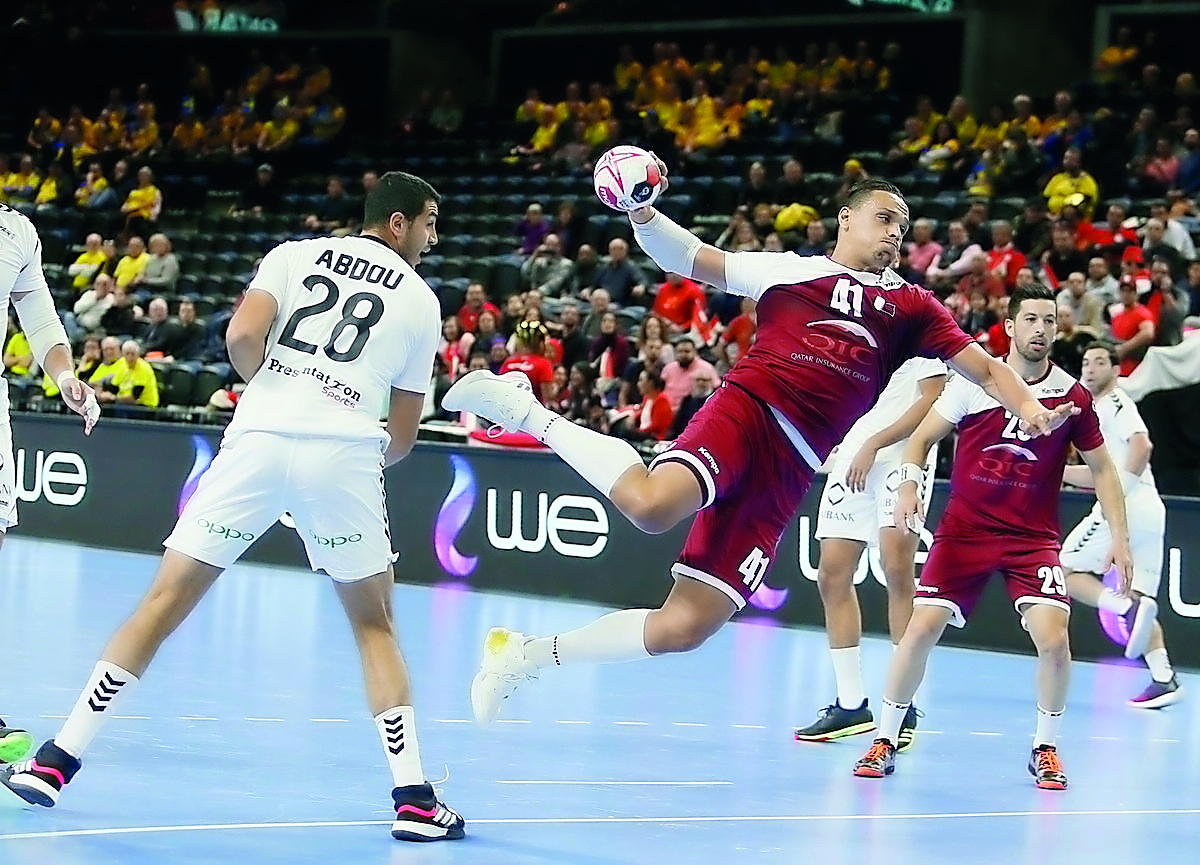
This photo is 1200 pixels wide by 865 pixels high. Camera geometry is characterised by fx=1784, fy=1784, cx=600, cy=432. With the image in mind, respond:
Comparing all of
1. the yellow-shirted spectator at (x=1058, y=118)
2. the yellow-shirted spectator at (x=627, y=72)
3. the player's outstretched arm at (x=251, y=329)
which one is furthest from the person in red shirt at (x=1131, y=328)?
the yellow-shirted spectator at (x=627, y=72)

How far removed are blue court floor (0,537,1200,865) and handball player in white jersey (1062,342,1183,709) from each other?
0.29 metres

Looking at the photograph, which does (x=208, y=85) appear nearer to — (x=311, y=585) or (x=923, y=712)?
(x=311, y=585)

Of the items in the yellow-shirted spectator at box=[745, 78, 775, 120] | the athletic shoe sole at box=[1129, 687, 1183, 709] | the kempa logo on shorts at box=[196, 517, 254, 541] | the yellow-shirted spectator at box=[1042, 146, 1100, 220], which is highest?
the yellow-shirted spectator at box=[745, 78, 775, 120]

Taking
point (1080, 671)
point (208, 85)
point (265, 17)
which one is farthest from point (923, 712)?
point (265, 17)

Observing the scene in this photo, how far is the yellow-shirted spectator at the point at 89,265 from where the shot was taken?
2150 cm

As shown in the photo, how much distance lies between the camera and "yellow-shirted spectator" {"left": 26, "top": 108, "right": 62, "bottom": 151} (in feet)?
88.2

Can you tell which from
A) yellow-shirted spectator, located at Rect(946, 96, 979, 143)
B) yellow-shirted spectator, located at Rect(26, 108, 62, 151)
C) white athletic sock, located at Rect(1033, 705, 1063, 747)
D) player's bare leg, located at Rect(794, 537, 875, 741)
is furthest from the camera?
yellow-shirted spectator, located at Rect(26, 108, 62, 151)

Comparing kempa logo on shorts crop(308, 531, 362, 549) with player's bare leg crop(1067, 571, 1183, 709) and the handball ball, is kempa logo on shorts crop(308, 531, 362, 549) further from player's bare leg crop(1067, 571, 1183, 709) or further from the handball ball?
player's bare leg crop(1067, 571, 1183, 709)

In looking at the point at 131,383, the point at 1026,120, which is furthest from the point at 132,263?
the point at 1026,120

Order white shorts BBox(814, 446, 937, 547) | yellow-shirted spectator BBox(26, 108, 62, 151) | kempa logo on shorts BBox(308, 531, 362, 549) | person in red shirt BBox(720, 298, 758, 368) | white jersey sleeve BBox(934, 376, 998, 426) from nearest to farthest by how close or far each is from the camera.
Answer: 1. kempa logo on shorts BBox(308, 531, 362, 549)
2. white jersey sleeve BBox(934, 376, 998, 426)
3. white shorts BBox(814, 446, 937, 547)
4. person in red shirt BBox(720, 298, 758, 368)
5. yellow-shirted spectator BBox(26, 108, 62, 151)

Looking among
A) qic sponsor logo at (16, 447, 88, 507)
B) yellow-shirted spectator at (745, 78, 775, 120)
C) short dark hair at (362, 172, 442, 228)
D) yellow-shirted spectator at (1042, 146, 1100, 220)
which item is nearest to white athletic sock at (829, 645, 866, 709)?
short dark hair at (362, 172, 442, 228)

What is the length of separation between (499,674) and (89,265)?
1709cm

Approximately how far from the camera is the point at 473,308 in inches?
664

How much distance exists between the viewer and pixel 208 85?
27406 millimetres
